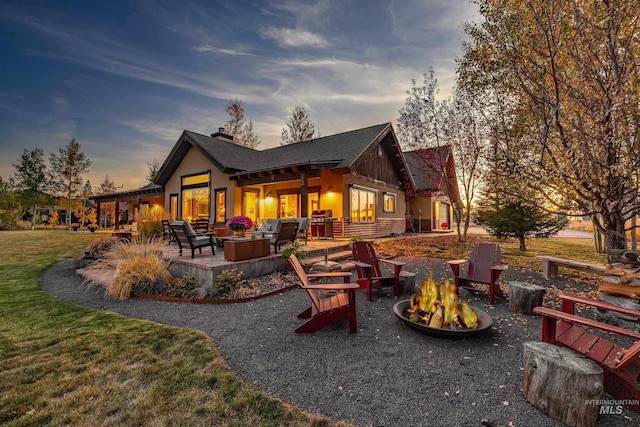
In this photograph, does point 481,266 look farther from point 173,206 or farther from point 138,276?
point 173,206

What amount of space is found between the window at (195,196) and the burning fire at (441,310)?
1337cm

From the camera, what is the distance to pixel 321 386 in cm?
220

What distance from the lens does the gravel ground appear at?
1.89 m

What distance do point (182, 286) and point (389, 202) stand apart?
43.1 feet

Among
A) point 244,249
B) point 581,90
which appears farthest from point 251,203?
point 581,90

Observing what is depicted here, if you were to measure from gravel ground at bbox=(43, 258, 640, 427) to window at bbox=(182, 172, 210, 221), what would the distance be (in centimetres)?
1102

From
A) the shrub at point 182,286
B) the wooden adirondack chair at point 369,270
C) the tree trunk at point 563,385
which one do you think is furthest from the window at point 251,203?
the tree trunk at point 563,385

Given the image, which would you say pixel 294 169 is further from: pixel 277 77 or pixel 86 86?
pixel 86 86

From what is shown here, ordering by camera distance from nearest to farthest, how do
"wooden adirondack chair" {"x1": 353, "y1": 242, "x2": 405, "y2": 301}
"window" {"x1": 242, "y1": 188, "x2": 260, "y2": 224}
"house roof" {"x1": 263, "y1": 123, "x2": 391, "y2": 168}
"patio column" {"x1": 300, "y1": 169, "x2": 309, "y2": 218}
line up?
1. "wooden adirondack chair" {"x1": 353, "y1": 242, "x2": 405, "y2": 301}
2. "patio column" {"x1": 300, "y1": 169, "x2": 309, "y2": 218}
3. "house roof" {"x1": 263, "y1": 123, "x2": 391, "y2": 168}
4. "window" {"x1": 242, "y1": 188, "x2": 260, "y2": 224}

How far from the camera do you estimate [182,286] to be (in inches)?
197

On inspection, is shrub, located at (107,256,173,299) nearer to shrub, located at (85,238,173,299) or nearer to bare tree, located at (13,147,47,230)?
shrub, located at (85,238,173,299)

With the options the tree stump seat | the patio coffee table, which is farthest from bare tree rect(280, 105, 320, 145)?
the tree stump seat

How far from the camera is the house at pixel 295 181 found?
1179cm

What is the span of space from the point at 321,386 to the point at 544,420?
160 cm
